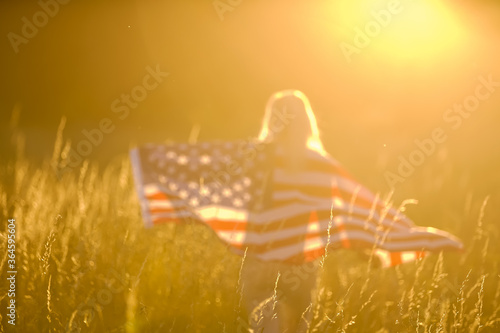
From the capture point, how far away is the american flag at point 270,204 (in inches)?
170

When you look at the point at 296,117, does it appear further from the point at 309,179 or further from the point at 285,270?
the point at 285,270

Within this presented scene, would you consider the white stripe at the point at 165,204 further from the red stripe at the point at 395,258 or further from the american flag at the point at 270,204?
the red stripe at the point at 395,258

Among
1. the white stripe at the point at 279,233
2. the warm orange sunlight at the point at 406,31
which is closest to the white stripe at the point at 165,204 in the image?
the white stripe at the point at 279,233

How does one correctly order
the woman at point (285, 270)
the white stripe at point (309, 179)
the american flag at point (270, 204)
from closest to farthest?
the woman at point (285, 270) < the american flag at point (270, 204) < the white stripe at point (309, 179)

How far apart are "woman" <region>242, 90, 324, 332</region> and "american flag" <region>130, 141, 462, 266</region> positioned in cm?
8

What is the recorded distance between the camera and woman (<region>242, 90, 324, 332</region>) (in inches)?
160

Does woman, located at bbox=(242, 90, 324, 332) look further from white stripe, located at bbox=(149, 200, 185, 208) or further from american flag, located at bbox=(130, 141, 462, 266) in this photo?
white stripe, located at bbox=(149, 200, 185, 208)

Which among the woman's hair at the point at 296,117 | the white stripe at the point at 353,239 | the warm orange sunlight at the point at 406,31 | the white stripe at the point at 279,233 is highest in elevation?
the warm orange sunlight at the point at 406,31

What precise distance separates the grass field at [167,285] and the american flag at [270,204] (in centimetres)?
27

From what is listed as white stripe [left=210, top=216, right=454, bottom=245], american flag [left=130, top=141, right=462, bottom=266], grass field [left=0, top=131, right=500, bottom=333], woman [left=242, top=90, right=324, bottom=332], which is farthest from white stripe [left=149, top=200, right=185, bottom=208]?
woman [left=242, top=90, right=324, bottom=332]

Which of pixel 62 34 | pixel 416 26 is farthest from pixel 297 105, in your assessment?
pixel 62 34

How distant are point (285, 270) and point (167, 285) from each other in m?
0.94

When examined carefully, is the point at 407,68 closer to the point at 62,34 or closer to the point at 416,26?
the point at 416,26

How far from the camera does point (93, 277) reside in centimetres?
427
